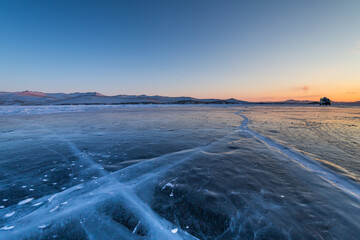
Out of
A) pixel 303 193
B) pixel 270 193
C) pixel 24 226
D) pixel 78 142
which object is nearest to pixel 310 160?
pixel 303 193

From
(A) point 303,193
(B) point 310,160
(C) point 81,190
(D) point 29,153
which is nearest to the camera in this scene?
(A) point 303,193

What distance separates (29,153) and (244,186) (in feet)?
18.7

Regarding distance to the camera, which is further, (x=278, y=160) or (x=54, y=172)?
(x=278, y=160)

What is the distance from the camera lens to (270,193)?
2.40 m

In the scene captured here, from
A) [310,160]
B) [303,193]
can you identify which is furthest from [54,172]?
[310,160]

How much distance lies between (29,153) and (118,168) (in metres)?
3.03

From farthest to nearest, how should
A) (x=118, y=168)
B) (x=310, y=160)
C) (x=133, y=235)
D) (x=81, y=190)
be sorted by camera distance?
(x=310, y=160)
(x=118, y=168)
(x=81, y=190)
(x=133, y=235)

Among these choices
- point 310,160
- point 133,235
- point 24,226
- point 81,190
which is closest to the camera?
point 133,235

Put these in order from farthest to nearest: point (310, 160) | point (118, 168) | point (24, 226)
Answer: point (310, 160) → point (118, 168) → point (24, 226)

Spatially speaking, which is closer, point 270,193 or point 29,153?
point 270,193

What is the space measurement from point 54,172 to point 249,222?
379cm

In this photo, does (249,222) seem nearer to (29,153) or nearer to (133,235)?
(133,235)

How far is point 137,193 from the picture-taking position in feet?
8.10

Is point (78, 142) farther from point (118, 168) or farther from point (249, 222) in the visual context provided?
point (249, 222)
